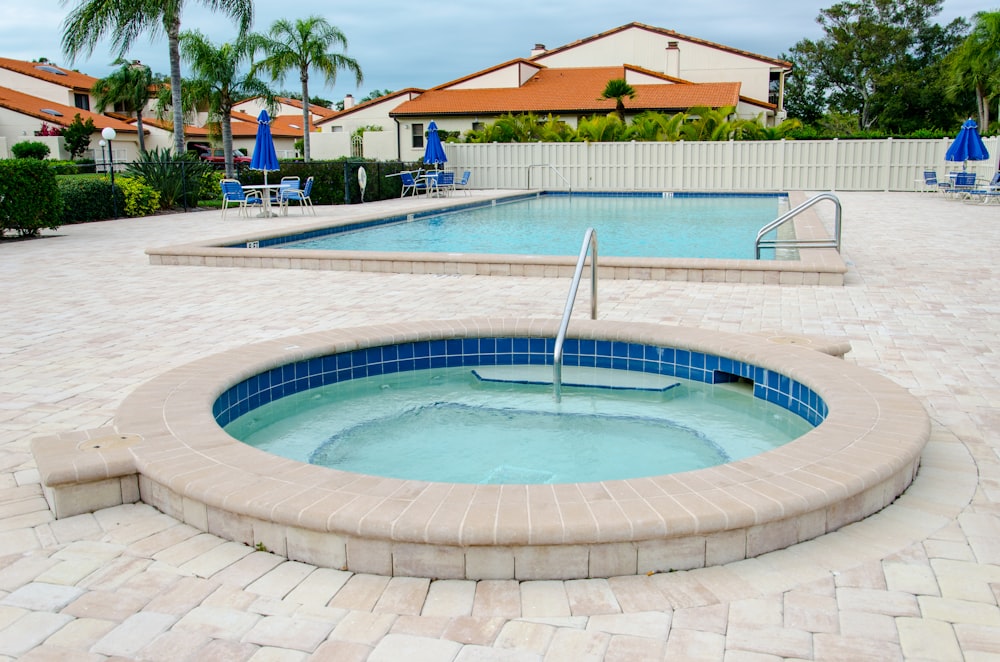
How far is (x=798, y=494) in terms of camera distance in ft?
9.74

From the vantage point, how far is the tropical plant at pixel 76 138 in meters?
36.9

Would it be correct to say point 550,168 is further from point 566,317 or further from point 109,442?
point 109,442

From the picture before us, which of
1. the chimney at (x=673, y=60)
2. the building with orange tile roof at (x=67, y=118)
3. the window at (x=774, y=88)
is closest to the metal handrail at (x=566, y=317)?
the building with orange tile roof at (x=67, y=118)

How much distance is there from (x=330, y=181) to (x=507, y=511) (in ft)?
62.2

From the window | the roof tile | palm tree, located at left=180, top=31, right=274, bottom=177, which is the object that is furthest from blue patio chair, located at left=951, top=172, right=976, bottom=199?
palm tree, located at left=180, top=31, right=274, bottom=177

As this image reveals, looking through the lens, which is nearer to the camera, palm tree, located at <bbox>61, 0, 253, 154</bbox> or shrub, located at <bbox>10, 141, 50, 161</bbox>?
palm tree, located at <bbox>61, 0, 253, 154</bbox>

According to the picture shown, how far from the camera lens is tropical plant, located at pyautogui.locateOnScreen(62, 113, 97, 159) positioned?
1452 inches

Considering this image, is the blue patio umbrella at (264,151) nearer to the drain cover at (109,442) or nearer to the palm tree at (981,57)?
the drain cover at (109,442)

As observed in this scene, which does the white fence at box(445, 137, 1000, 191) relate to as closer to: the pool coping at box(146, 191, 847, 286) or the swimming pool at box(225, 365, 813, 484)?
the pool coping at box(146, 191, 847, 286)

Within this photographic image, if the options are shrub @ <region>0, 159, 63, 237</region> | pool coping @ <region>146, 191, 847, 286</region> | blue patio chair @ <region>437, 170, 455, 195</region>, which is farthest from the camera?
blue patio chair @ <region>437, 170, 455, 195</region>

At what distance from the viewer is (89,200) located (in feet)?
54.2

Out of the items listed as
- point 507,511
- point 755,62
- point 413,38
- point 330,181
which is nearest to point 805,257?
point 507,511

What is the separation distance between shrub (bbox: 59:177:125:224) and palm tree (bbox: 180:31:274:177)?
45.1 feet

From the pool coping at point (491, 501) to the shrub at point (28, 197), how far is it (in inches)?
424
